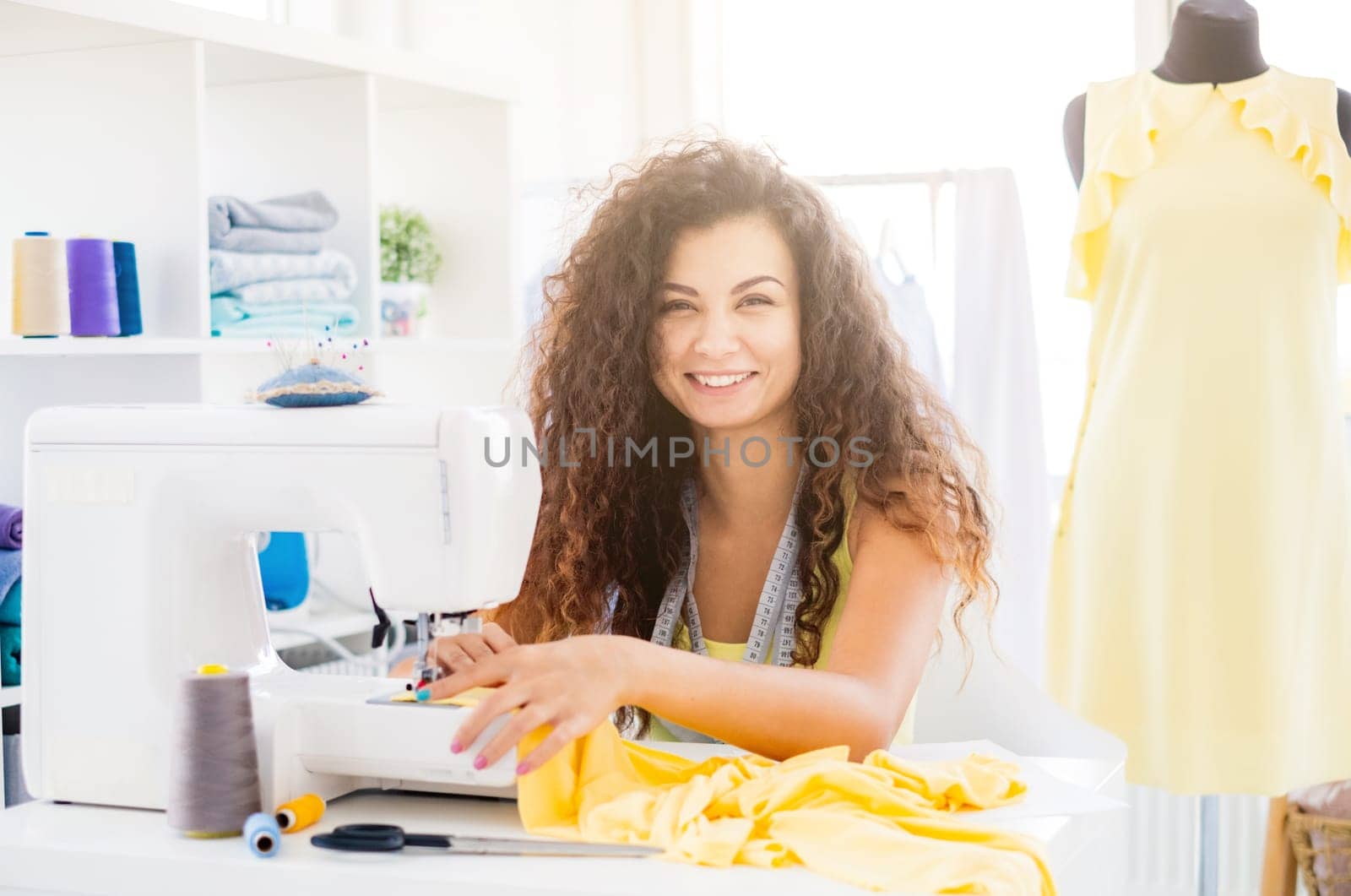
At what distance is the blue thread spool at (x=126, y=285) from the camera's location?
2.04 m

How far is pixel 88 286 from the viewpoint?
78.0 inches

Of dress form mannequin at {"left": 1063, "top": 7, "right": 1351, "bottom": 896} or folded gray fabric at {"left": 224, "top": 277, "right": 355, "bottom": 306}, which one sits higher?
dress form mannequin at {"left": 1063, "top": 7, "right": 1351, "bottom": 896}

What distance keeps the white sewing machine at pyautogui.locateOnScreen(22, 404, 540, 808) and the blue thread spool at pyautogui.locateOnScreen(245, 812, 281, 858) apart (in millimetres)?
90

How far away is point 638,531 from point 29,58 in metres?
1.17

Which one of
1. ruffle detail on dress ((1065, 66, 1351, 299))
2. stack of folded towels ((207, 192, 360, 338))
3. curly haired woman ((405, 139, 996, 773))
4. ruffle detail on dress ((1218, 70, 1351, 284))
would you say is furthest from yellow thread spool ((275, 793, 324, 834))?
ruffle detail on dress ((1218, 70, 1351, 284))

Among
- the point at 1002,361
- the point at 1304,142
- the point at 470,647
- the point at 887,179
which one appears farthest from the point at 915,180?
the point at 470,647

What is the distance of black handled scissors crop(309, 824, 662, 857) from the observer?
3.52 feet

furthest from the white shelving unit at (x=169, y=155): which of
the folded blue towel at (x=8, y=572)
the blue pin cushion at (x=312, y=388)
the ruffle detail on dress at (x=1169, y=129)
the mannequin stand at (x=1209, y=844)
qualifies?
the mannequin stand at (x=1209, y=844)

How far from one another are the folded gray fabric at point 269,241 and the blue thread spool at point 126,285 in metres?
0.21

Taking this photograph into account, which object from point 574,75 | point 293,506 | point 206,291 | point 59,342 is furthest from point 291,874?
point 574,75

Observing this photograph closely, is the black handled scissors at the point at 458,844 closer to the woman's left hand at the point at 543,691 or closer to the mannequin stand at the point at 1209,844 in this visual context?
the woman's left hand at the point at 543,691

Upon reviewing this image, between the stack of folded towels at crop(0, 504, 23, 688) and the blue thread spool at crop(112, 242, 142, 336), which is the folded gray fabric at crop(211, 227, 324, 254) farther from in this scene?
the stack of folded towels at crop(0, 504, 23, 688)

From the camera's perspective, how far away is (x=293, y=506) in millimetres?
1259

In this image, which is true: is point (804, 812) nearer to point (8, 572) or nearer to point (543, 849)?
point (543, 849)
